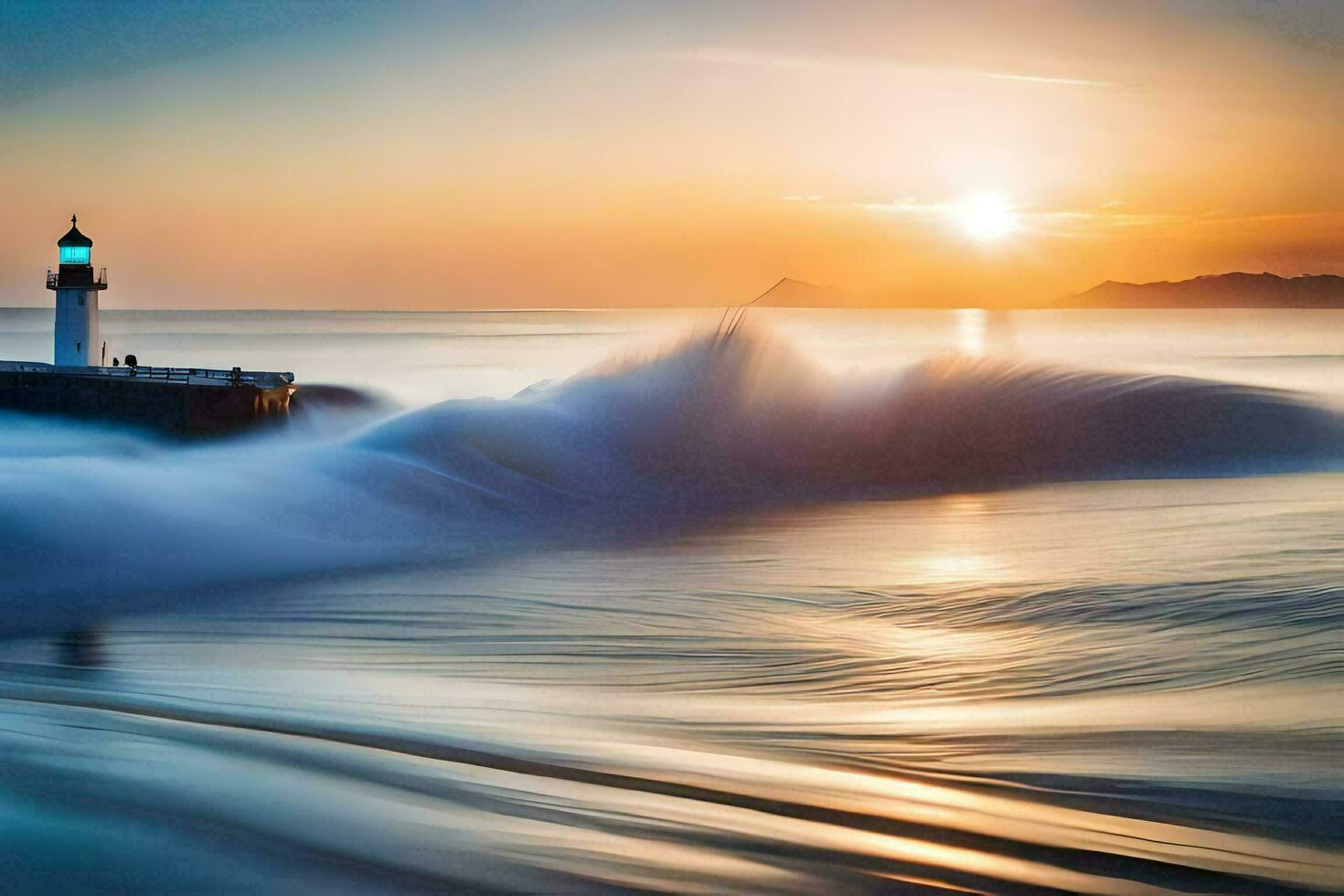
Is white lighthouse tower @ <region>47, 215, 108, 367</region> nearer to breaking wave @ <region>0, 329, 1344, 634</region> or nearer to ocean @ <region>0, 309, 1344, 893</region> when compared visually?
breaking wave @ <region>0, 329, 1344, 634</region>

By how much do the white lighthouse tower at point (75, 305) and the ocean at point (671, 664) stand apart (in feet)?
21.9

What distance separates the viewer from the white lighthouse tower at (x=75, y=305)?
25578 mm

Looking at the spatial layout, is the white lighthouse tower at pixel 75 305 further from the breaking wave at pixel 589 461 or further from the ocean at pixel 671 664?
the ocean at pixel 671 664

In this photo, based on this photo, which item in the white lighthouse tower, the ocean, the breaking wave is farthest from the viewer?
the white lighthouse tower

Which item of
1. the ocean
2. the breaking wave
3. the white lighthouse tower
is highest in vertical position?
the white lighthouse tower

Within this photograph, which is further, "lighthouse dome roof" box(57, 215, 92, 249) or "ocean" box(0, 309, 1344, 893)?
"lighthouse dome roof" box(57, 215, 92, 249)

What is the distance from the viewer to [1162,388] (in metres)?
22.2

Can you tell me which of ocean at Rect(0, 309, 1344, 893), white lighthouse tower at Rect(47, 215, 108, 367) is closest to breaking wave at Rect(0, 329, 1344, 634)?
ocean at Rect(0, 309, 1344, 893)

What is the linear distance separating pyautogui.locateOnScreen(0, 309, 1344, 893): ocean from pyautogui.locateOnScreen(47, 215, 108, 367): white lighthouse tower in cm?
669

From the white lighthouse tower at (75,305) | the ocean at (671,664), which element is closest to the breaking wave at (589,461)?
the ocean at (671,664)

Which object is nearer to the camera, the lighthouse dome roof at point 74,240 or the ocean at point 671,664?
the ocean at point 671,664

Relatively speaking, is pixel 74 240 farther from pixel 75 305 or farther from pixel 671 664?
pixel 671 664

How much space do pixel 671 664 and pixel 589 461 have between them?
1114cm

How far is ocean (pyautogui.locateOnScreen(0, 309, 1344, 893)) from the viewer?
4414 mm
